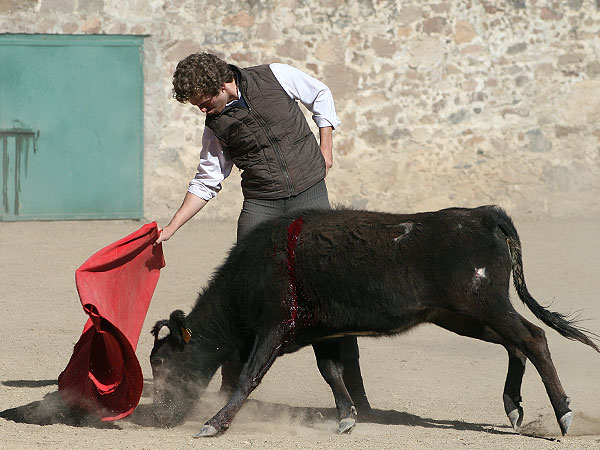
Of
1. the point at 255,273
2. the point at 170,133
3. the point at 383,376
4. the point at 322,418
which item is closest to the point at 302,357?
the point at 383,376

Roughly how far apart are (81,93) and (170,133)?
1.06 metres

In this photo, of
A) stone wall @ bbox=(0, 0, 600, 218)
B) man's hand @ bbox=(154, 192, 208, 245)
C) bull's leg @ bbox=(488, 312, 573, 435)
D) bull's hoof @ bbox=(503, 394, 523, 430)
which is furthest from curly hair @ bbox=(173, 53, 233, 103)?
stone wall @ bbox=(0, 0, 600, 218)

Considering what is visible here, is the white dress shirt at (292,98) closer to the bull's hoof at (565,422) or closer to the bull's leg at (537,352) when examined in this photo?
the bull's leg at (537,352)

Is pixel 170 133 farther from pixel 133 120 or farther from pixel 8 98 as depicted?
pixel 8 98

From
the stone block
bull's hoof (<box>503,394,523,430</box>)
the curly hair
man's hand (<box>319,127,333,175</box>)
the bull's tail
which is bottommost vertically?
bull's hoof (<box>503,394,523,430</box>)

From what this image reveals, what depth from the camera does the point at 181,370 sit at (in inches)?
188

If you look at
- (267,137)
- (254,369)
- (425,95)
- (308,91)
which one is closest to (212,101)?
(267,137)

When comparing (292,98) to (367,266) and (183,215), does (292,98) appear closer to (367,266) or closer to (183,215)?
(183,215)

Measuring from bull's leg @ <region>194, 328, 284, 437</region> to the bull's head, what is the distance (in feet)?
0.95

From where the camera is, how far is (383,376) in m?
5.79

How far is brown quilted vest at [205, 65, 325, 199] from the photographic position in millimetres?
4832

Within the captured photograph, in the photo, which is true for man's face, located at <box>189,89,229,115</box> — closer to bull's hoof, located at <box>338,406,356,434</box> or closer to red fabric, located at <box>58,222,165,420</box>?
red fabric, located at <box>58,222,165,420</box>

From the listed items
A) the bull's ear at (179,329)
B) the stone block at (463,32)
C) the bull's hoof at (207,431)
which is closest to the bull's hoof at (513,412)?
the bull's hoof at (207,431)

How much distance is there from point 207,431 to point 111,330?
678 mm
